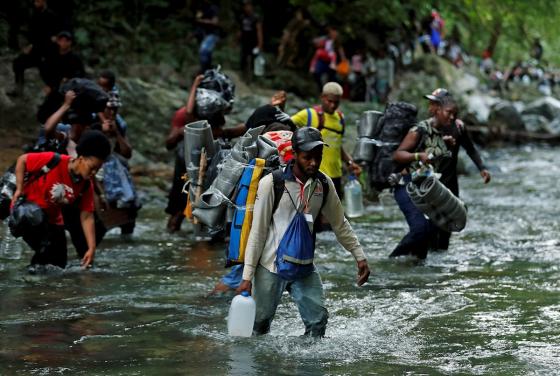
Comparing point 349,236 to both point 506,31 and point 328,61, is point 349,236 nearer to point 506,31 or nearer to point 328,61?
point 328,61

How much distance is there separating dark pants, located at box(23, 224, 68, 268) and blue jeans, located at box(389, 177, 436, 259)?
3512mm

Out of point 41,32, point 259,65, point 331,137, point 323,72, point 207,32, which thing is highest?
point 207,32

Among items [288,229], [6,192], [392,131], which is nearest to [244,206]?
[288,229]

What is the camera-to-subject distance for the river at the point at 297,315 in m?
7.14

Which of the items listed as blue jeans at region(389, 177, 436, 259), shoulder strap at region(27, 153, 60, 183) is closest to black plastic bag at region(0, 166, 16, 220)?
shoulder strap at region(27, 153, 60, 183)

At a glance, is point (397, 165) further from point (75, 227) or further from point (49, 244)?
point (49, 244)

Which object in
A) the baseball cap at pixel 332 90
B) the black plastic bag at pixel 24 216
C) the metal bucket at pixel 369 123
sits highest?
the baseball cap at pixel 332 90

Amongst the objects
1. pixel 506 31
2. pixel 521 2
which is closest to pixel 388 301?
pixel 521 2

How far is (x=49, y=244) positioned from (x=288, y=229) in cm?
369

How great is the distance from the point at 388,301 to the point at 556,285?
6.15 feet

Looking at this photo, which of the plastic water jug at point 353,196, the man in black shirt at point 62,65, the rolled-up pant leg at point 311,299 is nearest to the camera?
the rolled-up pant leg at point 311,299

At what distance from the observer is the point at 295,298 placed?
7.43 metres

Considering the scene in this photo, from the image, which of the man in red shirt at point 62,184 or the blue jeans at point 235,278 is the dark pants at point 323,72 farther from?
the blue jeans at point 235,278

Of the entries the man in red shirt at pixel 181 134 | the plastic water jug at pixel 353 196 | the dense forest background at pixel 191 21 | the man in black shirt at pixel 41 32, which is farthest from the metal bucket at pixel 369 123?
the dense forest background at pixel 191 21
